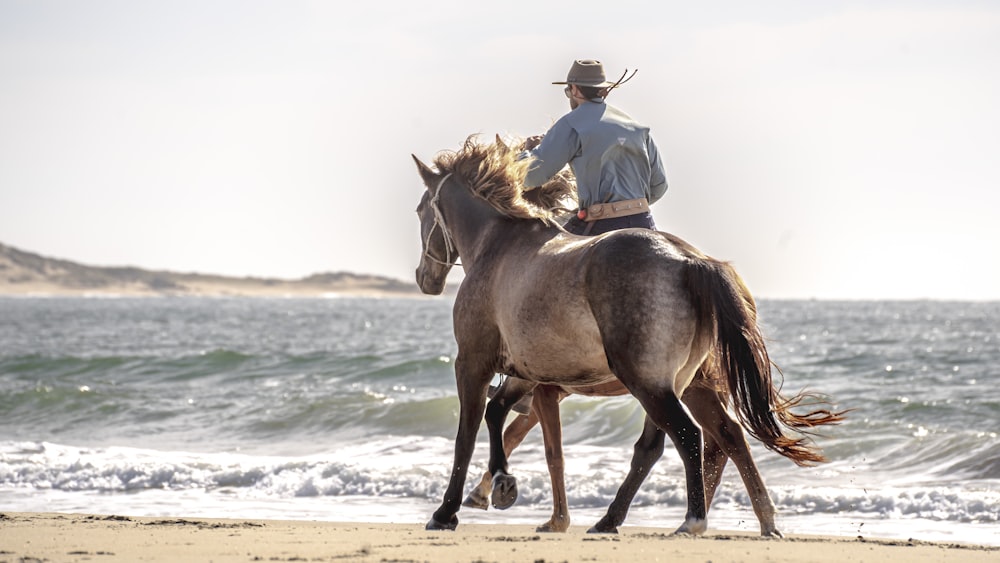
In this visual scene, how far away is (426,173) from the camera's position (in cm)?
685

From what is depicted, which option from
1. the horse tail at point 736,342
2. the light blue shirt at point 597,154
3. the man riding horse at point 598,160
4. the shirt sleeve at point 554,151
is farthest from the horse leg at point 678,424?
the shirt sleeve at point 554,151

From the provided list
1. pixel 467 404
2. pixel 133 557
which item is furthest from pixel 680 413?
pixel 133 557

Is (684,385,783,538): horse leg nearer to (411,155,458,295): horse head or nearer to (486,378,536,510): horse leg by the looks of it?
(486,378,536,510): horse leg

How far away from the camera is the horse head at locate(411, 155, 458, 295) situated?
22.5 ft

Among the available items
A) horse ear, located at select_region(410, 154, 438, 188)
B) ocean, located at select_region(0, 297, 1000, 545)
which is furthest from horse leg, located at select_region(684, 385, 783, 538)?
horse ear, located at select_region(410, 154, 438, 188)

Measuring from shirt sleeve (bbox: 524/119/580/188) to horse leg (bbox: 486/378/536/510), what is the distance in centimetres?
107

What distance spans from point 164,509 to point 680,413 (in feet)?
18.3

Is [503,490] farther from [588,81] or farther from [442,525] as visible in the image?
[588,81]

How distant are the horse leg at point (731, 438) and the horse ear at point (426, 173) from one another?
72.5 inches

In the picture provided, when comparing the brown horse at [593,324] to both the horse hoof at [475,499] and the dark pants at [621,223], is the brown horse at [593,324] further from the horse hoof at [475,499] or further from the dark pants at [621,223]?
the dark pants at [621,223]

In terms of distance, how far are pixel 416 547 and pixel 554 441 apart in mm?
1268

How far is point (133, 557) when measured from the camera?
18.1ft

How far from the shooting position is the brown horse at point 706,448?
591 cm

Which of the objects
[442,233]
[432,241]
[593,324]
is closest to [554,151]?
[442,233]
